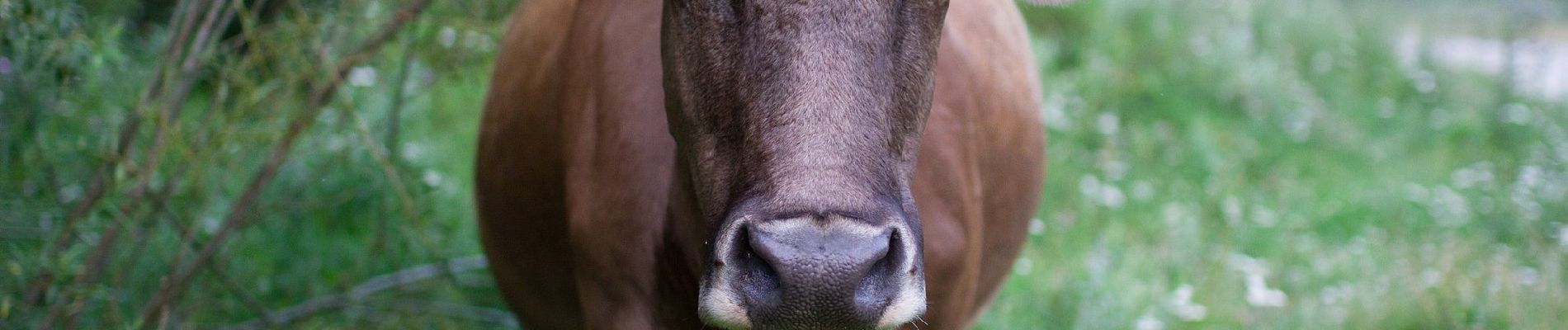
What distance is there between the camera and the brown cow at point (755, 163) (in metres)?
2.00

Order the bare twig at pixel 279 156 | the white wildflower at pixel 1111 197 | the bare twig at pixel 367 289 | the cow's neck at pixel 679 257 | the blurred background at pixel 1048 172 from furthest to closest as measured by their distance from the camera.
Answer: the white wildflower at pixel 1111 197 → the bare twig at pixel 367 289 → the bare twig at pixel 279 156 → the blurred background at pixel 1048 172 → the cow's neck at pixel 679 257

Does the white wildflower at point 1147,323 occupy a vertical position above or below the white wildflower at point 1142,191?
below

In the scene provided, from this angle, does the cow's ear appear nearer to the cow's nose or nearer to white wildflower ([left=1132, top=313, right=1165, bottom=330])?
the cow's nose

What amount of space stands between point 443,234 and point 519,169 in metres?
1.69

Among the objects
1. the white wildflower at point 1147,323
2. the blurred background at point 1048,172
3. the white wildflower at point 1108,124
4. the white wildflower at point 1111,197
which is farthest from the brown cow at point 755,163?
the white wildflower at point 1108,124

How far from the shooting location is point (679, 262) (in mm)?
2557

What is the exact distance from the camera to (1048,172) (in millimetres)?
6449

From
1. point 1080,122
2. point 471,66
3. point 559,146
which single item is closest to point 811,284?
point 559,146

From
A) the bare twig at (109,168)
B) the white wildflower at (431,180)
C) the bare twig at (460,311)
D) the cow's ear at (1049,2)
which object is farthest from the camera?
the white wildflower at (431,180)

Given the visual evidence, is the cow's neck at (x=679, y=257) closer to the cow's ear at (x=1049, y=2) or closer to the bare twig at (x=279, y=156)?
the cow's ear at (x=1049, y=2)

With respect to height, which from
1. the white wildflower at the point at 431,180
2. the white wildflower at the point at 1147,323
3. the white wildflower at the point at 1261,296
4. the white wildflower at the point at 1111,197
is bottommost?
the white wildflower at the point at 431,180

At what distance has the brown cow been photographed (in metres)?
Answer: 2.00

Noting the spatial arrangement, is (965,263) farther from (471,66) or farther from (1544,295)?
(1544,295)

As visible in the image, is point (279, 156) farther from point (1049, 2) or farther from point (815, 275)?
point (815, 275)
